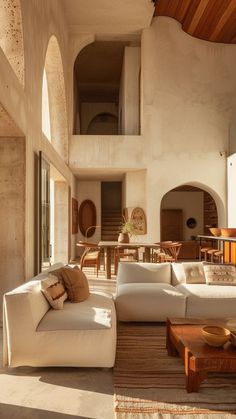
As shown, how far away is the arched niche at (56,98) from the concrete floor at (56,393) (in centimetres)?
727

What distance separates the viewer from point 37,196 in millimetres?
5660

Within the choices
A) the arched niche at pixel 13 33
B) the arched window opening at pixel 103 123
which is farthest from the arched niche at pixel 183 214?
the arched niche at pixel 13 33

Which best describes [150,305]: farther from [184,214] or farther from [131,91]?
Answer: [184,214]

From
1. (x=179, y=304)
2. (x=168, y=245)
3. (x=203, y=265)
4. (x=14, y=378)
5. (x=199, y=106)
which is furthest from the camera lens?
(x=199, y=106)

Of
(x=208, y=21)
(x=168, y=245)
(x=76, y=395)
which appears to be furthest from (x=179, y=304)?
(x=208, y=21)

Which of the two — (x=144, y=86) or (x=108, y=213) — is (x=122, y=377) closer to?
(x=144, y=86)

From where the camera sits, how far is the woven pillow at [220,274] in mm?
5168

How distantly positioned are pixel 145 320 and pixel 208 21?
900 centimetres

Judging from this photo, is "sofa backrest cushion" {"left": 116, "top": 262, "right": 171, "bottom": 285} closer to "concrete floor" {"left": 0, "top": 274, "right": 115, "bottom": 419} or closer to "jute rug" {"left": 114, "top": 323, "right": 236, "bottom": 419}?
"jute rug" {"left": 114, "top": 323, "right": 236, "bottom": 419}

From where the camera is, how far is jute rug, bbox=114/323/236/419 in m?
2.58

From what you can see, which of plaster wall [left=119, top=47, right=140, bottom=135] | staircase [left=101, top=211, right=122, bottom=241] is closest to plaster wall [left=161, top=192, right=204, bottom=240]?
staircase [left=101, top=211, right=122, bottom=241]

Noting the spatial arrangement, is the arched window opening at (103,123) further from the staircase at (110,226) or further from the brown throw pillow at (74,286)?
the brown throw pillow at (74,286)

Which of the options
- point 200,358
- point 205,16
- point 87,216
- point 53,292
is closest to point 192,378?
point 200,358

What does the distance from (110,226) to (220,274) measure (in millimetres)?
10181
